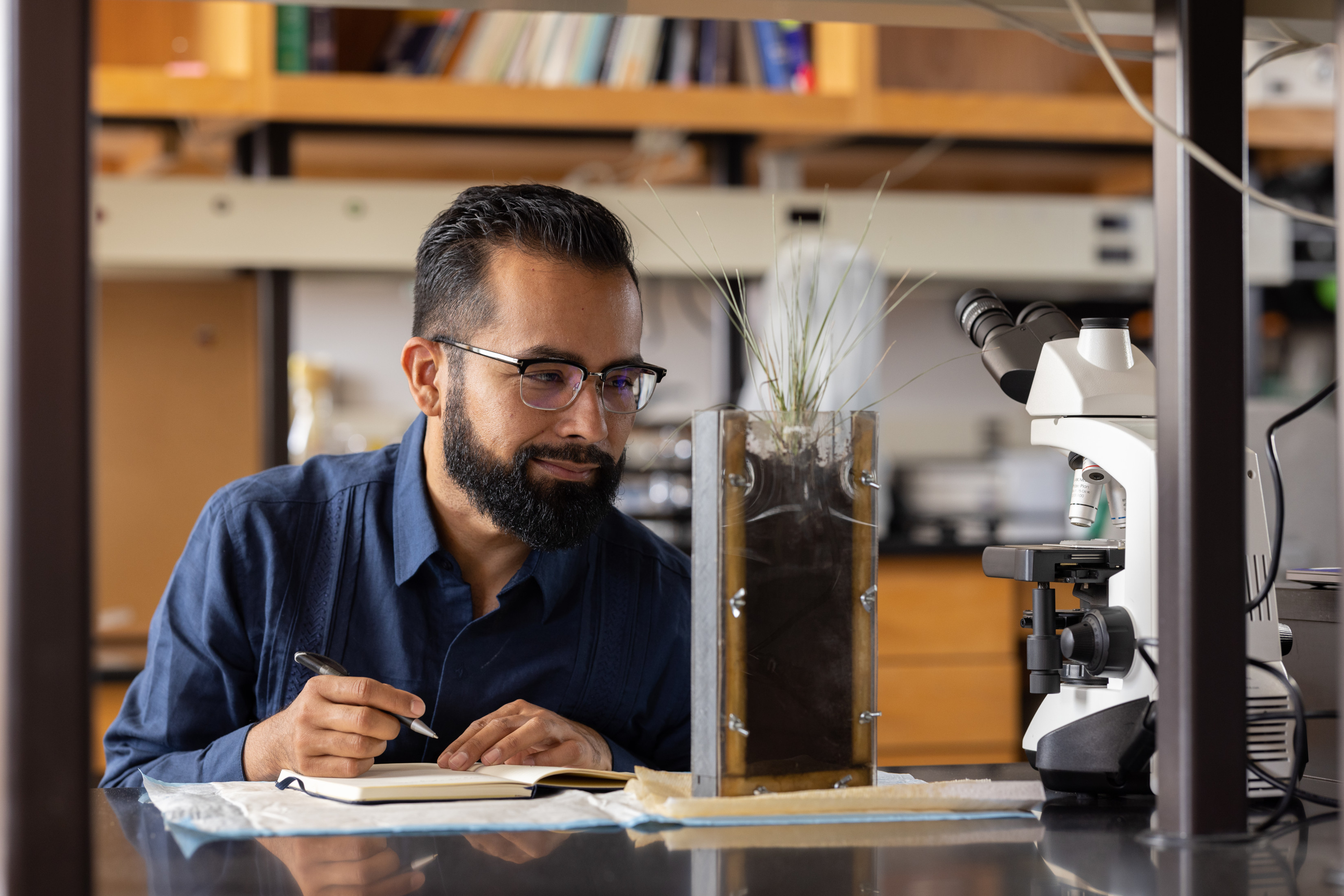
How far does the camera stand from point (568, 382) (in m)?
1.19


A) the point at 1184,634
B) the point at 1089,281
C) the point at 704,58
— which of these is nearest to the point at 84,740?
the point at 1184,634

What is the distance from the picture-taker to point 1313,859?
0.70m

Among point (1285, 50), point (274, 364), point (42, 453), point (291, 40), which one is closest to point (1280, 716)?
point (1285, 50)

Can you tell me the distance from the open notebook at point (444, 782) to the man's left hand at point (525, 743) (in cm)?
4

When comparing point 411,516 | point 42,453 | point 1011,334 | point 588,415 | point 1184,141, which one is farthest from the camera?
point 411,516

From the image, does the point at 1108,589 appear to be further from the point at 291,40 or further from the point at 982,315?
the point at 291,40

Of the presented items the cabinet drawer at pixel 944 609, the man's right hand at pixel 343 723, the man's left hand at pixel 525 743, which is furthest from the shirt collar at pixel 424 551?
the cabinet drawer at pixel 944 609

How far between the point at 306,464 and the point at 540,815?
2.46 feet

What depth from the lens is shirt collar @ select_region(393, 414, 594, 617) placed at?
128 centimetres

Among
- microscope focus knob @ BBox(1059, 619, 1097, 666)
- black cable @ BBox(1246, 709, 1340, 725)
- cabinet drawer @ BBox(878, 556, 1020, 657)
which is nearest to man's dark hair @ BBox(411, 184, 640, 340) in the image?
microscope focus knob @ BBox(1059, 619, 1097, 666)

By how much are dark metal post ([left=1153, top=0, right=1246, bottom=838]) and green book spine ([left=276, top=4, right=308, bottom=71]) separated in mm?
2525

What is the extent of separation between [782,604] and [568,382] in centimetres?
49

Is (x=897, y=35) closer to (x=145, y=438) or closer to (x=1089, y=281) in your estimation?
(x=1089, y=281)

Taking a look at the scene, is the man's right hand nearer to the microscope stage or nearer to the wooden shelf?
the microscope stage
